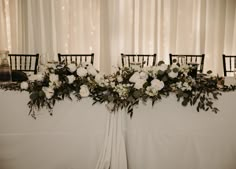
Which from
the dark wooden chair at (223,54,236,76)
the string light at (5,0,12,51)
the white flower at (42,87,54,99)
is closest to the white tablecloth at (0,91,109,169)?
the white flower at (42,87,54,99)

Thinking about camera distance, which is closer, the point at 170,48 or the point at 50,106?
the point at 50,106

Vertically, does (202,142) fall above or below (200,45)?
below

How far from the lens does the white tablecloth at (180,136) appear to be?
1.73 m

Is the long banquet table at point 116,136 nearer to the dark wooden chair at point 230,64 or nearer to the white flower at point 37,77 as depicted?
the white flower at point 37,77

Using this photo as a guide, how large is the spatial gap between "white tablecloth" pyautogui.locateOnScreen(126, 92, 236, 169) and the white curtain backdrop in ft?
7.90

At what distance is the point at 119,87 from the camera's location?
64.3 inches

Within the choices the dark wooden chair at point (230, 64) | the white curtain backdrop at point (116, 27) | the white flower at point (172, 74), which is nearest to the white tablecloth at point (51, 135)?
the white flower at point (172, 74)

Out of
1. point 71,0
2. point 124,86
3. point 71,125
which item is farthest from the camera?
point 71,0

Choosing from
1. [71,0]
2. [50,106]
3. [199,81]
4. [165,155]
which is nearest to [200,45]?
[71,0]

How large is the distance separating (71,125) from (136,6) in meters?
2.85

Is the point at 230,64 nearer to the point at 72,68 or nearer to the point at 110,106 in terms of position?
the point at 110,106

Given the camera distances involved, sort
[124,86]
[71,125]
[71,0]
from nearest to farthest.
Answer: [124,86], [71,125], [71,0]

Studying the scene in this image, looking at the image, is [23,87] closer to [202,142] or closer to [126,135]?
[126,135]

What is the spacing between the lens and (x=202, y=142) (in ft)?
5.76
